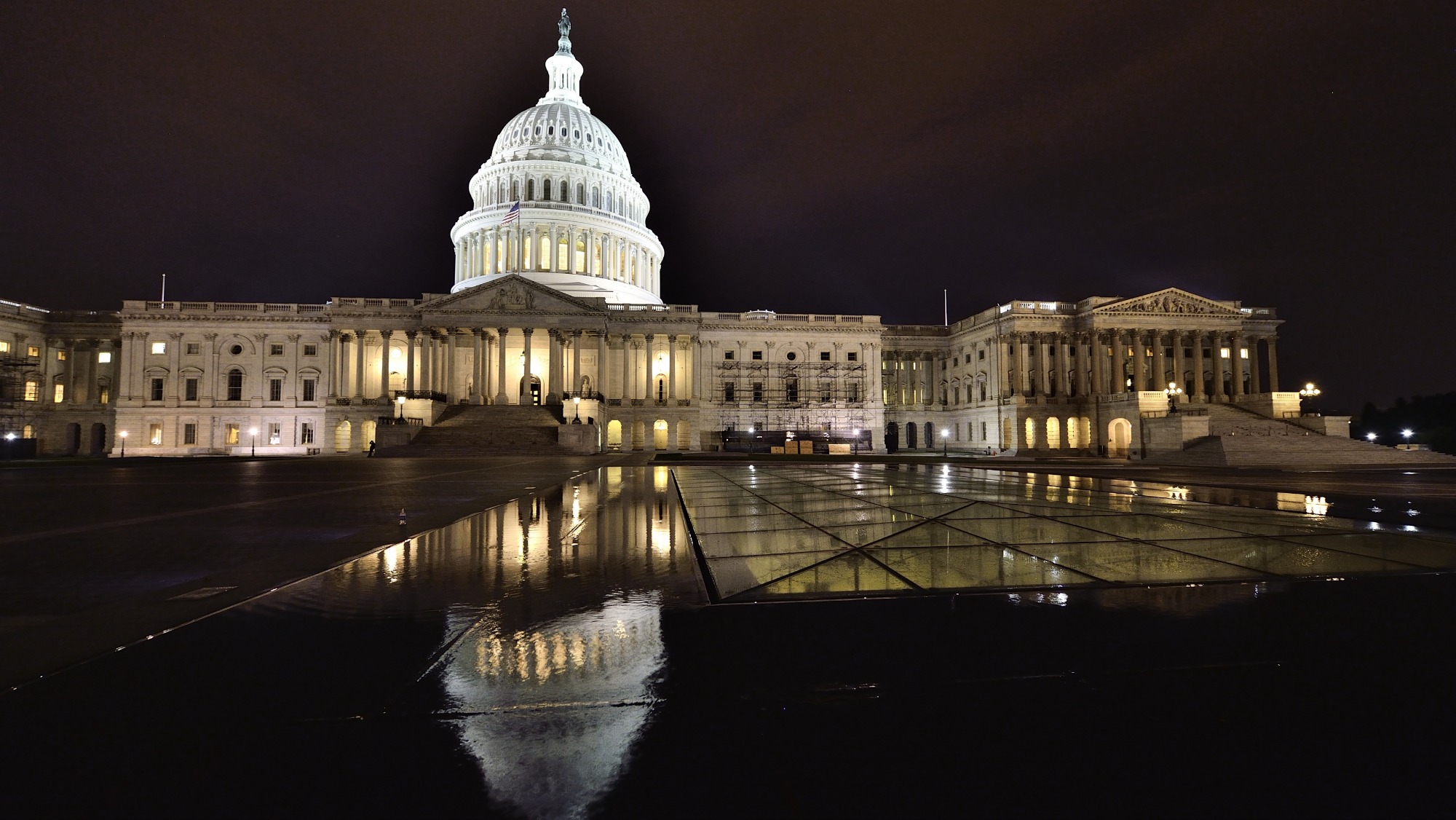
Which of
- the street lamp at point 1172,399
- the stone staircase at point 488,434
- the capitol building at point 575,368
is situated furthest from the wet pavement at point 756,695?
the street lamp at point 1172,399

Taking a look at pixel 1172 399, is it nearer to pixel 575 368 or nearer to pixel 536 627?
pixel 575 368

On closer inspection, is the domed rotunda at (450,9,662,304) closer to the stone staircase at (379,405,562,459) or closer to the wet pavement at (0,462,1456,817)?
the stone staircase at (379,405,562,459)

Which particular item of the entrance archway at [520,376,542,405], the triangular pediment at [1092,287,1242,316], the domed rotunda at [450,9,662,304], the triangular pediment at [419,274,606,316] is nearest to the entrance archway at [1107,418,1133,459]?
the triangular pediment at [1092,287,1242,316]

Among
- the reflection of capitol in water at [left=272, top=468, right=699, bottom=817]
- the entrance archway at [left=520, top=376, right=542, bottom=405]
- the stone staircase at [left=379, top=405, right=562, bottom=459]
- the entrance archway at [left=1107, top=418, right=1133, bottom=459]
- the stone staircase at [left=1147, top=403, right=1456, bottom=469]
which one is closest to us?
the reflection of capitol in water at [left=272, top=468, right=699, bottom=817]

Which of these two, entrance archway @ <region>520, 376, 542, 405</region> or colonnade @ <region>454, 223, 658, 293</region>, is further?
colonnade @ <region>454, 223, 658, 293</region>

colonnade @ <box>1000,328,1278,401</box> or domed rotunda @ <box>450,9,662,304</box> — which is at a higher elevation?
domed rotunda @ <box>450,9,662,304</box>

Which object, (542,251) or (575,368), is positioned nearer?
(575,368)

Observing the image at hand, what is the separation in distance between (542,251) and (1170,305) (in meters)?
74.5

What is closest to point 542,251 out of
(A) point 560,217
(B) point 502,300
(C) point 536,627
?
(A) point 560,217

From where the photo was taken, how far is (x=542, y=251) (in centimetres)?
8525

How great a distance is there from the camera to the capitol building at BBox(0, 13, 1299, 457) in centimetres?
6800

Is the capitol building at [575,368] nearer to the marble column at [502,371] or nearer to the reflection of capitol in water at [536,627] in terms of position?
the marble column at [502,371]

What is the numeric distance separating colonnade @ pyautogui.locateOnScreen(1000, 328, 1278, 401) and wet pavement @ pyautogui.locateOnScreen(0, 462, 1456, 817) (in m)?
72.5

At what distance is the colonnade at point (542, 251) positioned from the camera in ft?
278
